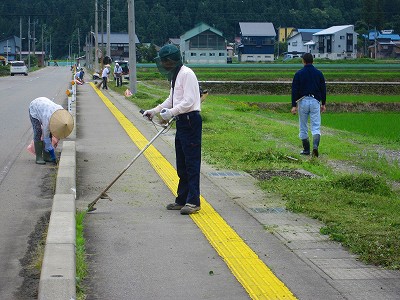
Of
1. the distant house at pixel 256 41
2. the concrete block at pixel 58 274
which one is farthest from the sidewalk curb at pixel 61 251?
the distant house at pixel 256 41

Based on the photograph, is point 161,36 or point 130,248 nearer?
point 130,248

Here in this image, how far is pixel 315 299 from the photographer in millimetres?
5512

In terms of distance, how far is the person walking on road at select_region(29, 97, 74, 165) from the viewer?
12.1 m

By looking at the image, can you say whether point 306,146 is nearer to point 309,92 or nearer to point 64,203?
point 309,92

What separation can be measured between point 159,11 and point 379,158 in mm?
103009

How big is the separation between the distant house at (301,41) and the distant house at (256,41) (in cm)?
538

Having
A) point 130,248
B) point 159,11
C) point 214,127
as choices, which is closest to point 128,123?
point 214,127

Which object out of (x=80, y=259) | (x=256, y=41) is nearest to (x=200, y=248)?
(x=80, y=259)

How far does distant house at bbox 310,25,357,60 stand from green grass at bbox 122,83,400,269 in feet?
276

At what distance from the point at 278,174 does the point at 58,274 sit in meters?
5.87

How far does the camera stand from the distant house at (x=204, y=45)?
97438 mm

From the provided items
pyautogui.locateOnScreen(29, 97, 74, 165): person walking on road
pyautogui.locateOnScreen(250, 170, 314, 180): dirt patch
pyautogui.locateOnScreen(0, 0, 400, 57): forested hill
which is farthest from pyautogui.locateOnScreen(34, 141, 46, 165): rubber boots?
pyautogui.locateOnScreen(0, 0, 400, 57): forested hill

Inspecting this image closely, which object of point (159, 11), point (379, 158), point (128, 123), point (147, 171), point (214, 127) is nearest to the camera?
point (147, 171)

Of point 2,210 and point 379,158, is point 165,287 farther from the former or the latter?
point 379,158
